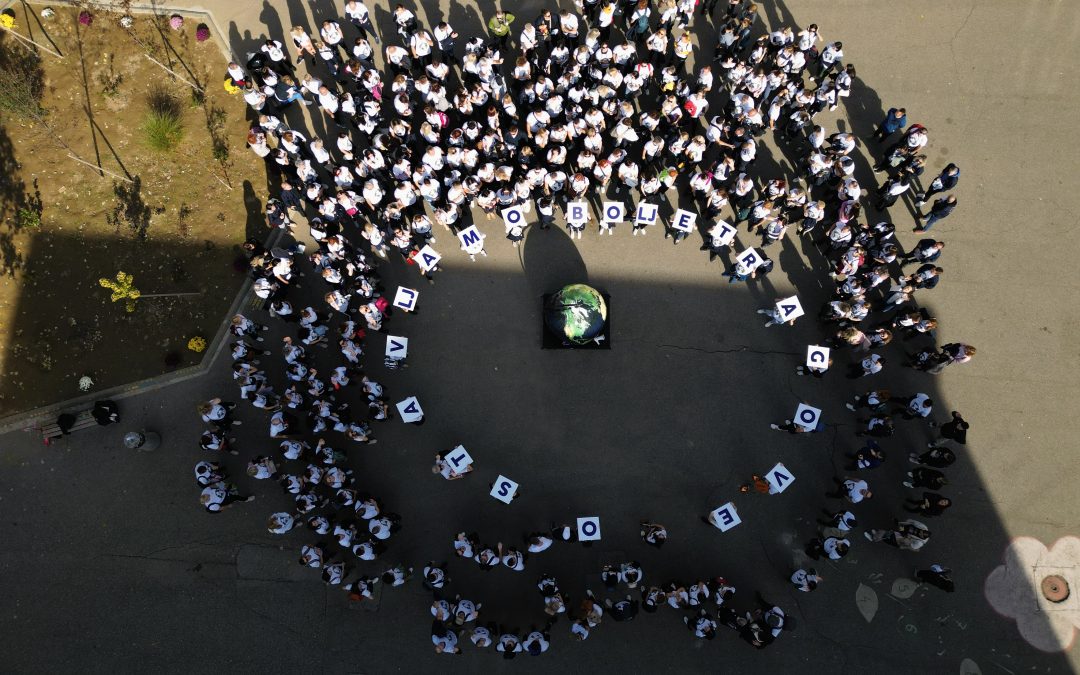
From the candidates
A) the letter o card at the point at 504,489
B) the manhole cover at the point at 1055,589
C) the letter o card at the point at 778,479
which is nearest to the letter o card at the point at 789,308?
the letter o card at the point at 778,479

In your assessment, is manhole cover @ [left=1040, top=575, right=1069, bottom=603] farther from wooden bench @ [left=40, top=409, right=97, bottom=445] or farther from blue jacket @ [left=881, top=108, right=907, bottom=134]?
wooden bench @ [left=40, top=409, right=97, bottom=445]

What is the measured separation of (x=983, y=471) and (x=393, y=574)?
659 inches

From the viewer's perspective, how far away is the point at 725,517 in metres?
14.9

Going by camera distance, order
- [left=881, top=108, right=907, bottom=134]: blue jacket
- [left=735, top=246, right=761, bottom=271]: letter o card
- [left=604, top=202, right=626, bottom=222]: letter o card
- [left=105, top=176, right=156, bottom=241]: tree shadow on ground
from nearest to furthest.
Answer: [left=735, top=246, right=761, bottom=271]: letter o card
[left=604, top=202, right=626, bottom=222]: letter o card
[left=881, top=108, right=907, bottom=134]: blue jacket
[left=105, top=176, right=156, bottom=241]: tree shadow on ground

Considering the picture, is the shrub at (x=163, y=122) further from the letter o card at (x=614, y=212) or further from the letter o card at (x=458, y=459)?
the letter o card at (x=614, y=212)

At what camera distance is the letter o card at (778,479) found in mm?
14883

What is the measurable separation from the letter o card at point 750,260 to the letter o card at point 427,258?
8.66 metres

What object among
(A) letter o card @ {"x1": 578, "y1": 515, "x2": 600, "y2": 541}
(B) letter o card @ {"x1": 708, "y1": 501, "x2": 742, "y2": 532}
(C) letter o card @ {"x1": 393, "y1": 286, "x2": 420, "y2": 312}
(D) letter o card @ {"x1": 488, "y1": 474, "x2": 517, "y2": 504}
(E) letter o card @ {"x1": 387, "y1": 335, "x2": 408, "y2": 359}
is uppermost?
(C) letter o card @ {"x1": 393, "y1": 286, "x2": 420, "y2": 312}

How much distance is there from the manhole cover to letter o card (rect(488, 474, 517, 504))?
1491cm

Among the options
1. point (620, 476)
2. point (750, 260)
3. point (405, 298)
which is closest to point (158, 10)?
point (405, 298)

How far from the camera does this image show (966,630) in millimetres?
14992

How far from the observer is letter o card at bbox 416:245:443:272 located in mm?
15398

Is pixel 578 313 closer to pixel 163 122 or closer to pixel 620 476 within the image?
pixel 620 476

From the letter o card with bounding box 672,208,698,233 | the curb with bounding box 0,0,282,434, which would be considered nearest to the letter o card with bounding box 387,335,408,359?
the curb with bounding box 0,0,282,434
